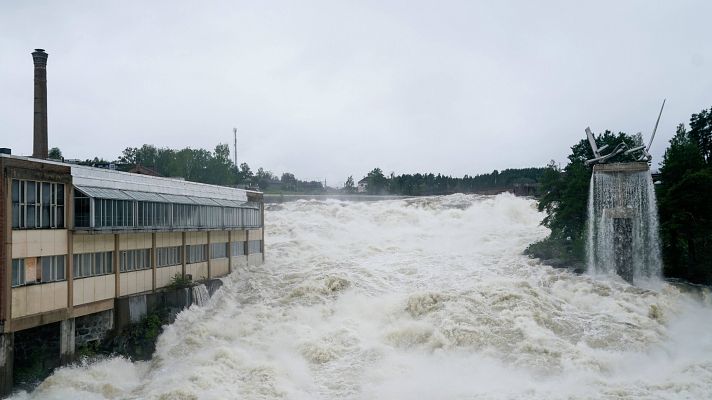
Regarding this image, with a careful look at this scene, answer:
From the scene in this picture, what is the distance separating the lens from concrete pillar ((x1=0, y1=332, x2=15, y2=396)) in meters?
16.0

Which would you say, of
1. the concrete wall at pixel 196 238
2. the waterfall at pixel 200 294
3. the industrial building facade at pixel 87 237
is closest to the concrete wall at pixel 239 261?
the industrial building facade at pixel 87 237

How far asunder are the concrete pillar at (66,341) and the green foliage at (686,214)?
2615 cm

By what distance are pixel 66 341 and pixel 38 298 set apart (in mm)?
1879

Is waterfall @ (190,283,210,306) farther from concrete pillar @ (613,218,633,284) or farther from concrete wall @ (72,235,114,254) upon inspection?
concrete pillar @ (613,218,633,284)

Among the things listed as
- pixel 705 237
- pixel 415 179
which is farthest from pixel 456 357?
pixel 415 179

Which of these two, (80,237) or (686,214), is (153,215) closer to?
(80,237)

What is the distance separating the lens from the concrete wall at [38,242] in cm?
1642

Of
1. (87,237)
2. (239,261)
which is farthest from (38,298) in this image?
(239,261)

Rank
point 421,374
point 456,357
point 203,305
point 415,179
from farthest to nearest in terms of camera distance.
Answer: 1. point 415,179
2. point 203,305
3. point 456,357
4. point 421,374

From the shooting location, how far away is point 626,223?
28.1 m

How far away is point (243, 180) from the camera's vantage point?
88.7 metres

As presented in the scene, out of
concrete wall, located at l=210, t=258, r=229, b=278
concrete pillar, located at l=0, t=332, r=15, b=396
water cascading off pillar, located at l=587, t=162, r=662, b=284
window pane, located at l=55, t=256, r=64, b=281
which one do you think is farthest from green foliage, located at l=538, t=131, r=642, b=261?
concrete pillar, located at l=0, t=332, r=15, b=396

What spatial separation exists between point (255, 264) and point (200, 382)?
1523 cm

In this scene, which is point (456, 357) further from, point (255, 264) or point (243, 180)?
point (243, 180)
